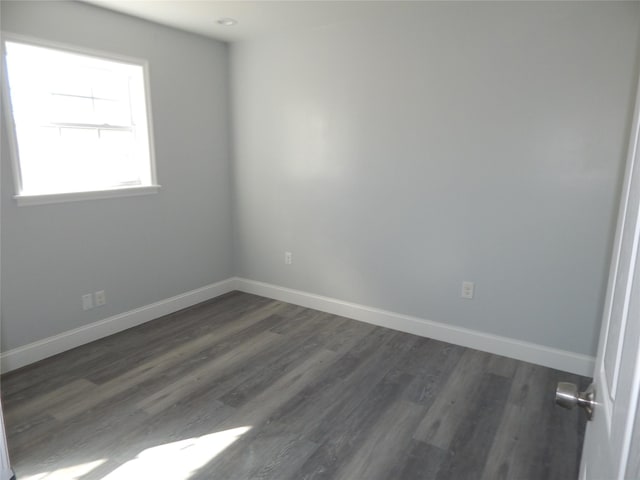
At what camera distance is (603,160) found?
2469 millimetres

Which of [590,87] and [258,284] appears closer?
[590,87]

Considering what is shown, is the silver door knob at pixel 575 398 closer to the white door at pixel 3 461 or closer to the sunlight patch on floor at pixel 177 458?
the sunlight patch on floor at pixel 177 458

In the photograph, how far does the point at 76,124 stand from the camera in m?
2.96

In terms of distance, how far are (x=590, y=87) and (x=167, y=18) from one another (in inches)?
122

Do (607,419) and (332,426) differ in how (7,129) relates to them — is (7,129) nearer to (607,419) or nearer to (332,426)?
(332,426)

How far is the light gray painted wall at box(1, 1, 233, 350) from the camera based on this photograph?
2.68 meters

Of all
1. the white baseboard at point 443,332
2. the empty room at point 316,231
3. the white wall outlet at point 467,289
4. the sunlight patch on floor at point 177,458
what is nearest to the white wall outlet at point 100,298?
the empty room at point 316,231

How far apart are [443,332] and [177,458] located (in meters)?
2.14

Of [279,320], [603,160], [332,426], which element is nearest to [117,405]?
[332,426]

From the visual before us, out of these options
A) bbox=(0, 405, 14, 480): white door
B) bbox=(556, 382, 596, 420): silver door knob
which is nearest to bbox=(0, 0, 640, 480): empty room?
bbox=(0, 405, 14, 480): white door

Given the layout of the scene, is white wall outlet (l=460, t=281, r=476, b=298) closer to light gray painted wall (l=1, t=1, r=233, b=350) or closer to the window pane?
light gray painted wall (l=1, t=1, r=233, b=350)

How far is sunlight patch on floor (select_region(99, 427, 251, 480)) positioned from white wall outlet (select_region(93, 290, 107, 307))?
159 centimetres

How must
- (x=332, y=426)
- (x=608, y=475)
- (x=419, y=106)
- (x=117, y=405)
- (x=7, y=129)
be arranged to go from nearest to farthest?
(x=608, y=475) → (x=332, y=426) → (x=117, y=405) → (x=7, y=129) → (x=419, y=106)

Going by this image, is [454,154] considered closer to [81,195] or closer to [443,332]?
[443,332]
